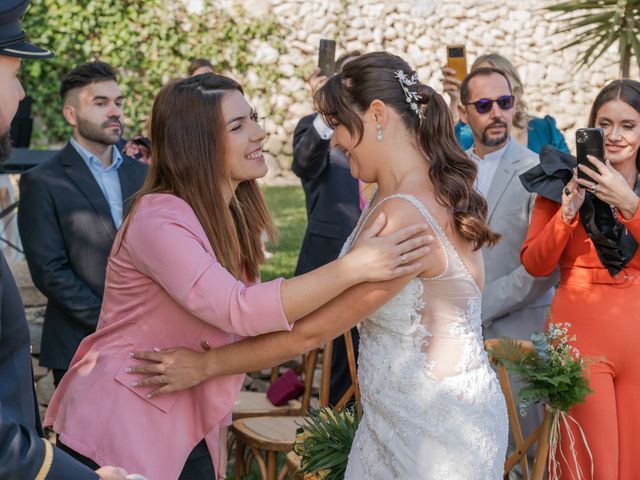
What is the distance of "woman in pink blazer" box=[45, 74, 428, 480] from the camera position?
2.40m

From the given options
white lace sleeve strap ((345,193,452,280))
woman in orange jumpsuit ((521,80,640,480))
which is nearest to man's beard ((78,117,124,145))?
woman in orange jumpsuit ((521,80,640,480))

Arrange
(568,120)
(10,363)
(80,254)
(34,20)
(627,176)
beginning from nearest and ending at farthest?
1. (10,363)
2. (627,176)
3. (80,254)
4. (34,20)
5. (568,120)

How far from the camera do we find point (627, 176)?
13.2 feet

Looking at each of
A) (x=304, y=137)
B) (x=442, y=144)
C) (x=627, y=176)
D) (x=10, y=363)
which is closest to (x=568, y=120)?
(x=304, y=137)

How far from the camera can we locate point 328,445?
3.20 meters

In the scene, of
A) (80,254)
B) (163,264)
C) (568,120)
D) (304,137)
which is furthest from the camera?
(568,120)

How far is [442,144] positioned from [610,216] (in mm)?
1429

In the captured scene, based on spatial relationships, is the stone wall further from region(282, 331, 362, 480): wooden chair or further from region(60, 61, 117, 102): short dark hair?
region(282, 331, 362, 480): wooden chair

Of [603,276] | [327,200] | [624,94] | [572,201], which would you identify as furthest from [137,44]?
[603,276]

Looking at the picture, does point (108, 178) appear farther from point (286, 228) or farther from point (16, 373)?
point (286, 228)

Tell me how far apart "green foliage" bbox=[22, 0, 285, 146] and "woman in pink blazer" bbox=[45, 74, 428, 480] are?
9652 mm

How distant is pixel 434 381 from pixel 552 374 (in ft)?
3.01

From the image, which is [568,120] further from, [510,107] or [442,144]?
[442,144]

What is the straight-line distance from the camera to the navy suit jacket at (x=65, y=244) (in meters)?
4.45
